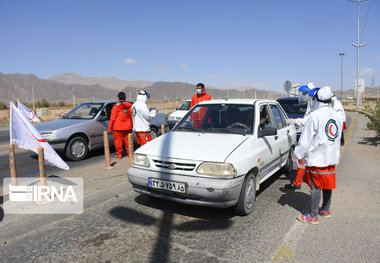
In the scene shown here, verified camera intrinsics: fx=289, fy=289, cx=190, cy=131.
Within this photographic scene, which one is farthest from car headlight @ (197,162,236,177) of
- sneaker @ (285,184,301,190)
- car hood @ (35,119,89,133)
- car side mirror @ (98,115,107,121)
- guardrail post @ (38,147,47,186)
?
car side mirror @ (98,115,107,121)

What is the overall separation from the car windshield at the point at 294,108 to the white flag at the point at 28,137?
24.4ft

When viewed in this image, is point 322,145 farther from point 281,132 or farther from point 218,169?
point 281,132

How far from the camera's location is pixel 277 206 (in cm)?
453

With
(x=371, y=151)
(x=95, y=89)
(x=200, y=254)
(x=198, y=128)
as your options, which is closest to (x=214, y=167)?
(x=200, y=254)

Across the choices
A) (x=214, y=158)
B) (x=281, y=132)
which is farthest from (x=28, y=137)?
(x=281, y=132)

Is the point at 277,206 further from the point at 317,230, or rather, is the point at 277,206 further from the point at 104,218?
the point at 104,218

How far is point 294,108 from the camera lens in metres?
10.0

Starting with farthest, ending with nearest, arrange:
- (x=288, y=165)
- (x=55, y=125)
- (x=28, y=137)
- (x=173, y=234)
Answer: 1. (x=55, y=125)
2. (x=288, y=165)
3. (x=28, y=137)
4. (x=173, y=234)

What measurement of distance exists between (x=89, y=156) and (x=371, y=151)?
8.57m

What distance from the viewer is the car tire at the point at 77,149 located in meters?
7.79

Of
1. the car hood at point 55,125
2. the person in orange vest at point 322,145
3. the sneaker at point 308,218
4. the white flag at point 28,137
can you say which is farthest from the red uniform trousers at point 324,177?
the car hood at point 55,125

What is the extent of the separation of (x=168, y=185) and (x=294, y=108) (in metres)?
7.50

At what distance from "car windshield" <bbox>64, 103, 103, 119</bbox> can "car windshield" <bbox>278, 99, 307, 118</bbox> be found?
6223mm

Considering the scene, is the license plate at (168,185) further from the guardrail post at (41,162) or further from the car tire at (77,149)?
the car tire at (77,149)
